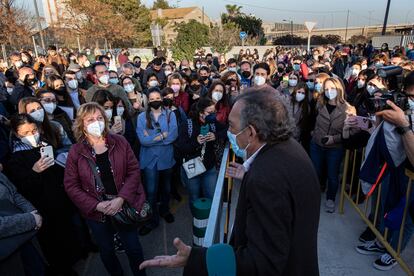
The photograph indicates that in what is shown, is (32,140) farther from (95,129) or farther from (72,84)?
(72,84)

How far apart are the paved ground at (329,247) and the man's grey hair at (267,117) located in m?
Result: 2.34

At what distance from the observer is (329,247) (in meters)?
3.63

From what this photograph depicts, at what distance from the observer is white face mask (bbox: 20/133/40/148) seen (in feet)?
10.8

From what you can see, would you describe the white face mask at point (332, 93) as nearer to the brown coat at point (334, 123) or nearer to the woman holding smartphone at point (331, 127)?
the woman holding smartphone at point (331, 127)

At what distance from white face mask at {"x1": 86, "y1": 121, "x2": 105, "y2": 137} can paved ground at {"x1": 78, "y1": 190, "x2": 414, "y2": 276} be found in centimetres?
171

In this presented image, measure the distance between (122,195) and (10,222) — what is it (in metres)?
0.95

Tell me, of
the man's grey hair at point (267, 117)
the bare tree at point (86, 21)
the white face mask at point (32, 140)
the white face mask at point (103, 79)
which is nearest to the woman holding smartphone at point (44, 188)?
the white face mask at point (32, 140)

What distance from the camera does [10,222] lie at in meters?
2.46

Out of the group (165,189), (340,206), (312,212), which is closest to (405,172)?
(340,206)

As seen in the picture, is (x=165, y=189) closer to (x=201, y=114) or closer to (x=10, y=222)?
(x=201, y=114)

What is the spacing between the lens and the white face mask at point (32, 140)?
3.31 metres

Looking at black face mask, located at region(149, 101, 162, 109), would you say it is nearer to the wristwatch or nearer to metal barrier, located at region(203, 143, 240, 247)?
metal barrier, located at region(203, 143, 240, 247)

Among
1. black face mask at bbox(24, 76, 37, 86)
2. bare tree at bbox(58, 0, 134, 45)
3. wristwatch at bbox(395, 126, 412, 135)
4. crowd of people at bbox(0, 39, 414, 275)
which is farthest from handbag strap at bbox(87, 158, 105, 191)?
bare tree at bbox(58, 0, 134, 45)

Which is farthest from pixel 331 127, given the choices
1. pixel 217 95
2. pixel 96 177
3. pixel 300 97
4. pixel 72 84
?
pixel 72 84
